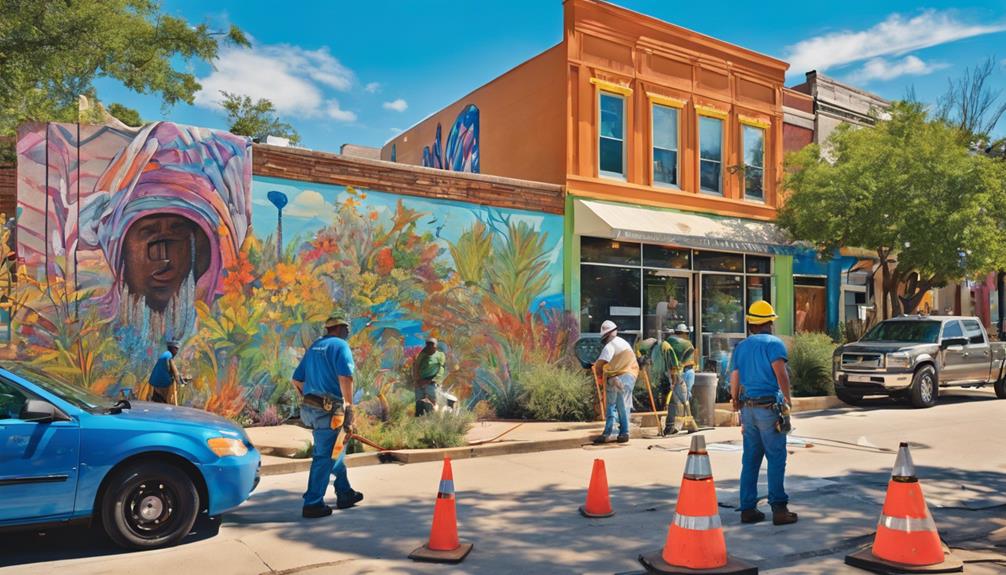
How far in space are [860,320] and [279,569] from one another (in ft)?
63.0

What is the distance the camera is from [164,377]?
34.0 feet

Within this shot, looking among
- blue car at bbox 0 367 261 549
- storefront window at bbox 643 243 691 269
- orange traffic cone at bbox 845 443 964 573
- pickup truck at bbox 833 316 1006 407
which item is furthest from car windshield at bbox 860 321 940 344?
blue car at bbox 0 367 261 549

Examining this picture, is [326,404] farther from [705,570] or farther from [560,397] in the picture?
[560,397]

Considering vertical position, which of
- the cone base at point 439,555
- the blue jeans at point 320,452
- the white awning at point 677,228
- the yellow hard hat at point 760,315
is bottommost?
the cone base at point 439,555

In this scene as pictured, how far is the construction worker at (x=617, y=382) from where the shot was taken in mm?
10953

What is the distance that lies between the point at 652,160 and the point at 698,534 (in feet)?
44.1

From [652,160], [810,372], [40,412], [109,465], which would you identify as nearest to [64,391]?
[40,412]

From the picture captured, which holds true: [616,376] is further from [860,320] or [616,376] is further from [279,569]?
[860,320]

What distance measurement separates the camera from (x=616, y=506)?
7156 mm

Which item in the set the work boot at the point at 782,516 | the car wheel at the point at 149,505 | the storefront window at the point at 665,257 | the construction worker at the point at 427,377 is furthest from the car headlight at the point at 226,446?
the storefront window at the point at 665,257

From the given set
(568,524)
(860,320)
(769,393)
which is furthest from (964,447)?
(860,320)

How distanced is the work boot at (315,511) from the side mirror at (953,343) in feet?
44.6

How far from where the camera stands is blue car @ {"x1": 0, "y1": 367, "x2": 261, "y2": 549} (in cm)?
535

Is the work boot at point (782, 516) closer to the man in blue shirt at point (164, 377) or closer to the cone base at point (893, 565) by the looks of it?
the cone base at point (893, 565)
